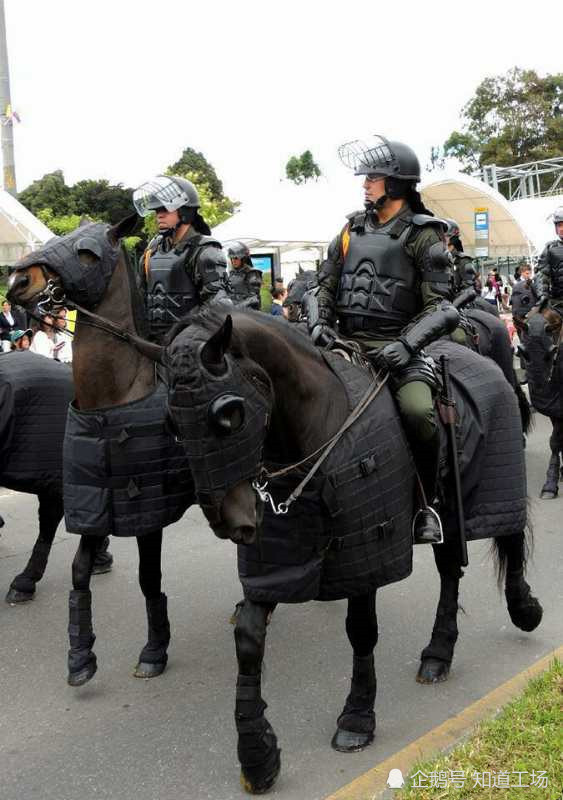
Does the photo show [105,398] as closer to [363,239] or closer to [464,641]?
[363,239]

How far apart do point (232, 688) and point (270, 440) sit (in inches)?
68.0

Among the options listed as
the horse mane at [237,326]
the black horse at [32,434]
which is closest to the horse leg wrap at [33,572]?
the black horse at [32,434]

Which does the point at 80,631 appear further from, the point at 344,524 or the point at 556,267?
the point at 556,267

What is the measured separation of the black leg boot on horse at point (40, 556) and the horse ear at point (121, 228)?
210 centimetres

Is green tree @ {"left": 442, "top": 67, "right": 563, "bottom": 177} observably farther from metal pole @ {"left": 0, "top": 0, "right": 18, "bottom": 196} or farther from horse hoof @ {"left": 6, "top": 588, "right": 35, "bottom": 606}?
horse hoof @ {"left": 6, "top": 588, "right": 35, "bottom": 606}

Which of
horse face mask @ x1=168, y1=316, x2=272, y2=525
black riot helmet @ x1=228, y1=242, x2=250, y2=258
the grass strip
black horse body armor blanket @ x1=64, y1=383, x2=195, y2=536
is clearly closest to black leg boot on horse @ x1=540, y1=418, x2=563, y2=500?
the grass strip

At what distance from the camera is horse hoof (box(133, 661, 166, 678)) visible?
4293 mm

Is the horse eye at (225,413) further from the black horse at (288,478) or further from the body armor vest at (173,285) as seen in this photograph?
the body armor vest at (173,285)

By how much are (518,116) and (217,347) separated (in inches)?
2374

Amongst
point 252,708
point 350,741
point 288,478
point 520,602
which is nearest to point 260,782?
point 252,708

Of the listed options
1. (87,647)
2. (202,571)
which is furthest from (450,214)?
(87,647)

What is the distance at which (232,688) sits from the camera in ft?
13.6

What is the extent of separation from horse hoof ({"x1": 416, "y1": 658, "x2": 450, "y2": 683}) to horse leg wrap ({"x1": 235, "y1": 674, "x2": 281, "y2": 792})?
1.16 m

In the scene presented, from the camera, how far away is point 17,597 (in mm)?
5430
